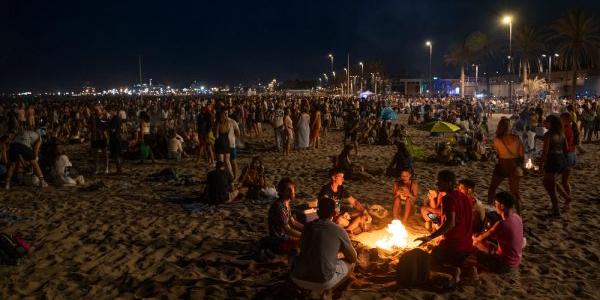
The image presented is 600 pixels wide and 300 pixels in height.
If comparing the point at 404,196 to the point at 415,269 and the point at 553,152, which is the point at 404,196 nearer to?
the point at 415,269

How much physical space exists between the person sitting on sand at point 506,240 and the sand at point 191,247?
141 millimetres

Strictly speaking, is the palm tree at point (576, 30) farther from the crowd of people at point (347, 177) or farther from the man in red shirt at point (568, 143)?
the man in red shirt at point (568, 143)

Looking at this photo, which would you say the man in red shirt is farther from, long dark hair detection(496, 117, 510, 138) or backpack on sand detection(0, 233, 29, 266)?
backpack on sand detection(0, 233, 29, 266)

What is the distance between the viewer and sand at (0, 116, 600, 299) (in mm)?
5070

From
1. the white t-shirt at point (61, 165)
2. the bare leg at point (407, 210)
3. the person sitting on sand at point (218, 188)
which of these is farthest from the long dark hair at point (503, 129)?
the white t-shirt at point (61, 165)

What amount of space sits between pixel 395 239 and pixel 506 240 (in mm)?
1509

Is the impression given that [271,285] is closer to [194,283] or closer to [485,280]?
[194,283]

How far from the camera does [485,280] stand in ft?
16.9

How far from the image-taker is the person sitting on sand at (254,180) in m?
9.02

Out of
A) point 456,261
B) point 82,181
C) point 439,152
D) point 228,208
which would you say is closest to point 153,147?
point 82,181

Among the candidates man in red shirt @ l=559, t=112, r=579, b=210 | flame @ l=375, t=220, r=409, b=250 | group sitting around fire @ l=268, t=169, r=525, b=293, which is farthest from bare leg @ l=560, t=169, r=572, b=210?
flame @ l=375, t=220, r=409, b=250

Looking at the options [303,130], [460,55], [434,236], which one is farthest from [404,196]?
[460,55]

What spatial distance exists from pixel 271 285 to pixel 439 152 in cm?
893

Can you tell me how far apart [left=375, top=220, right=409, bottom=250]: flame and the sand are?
56cm
